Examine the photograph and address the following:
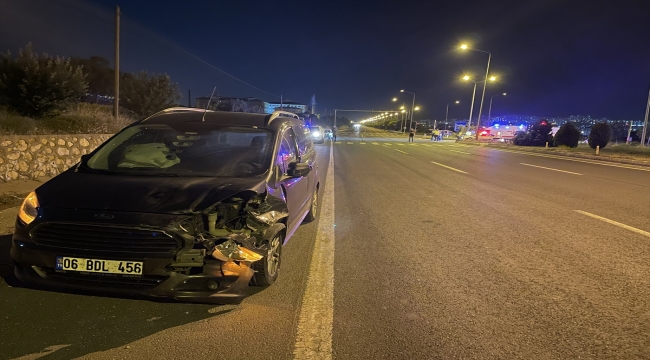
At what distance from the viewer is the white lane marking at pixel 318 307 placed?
2937 millimetres

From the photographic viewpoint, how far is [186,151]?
4.95 meters

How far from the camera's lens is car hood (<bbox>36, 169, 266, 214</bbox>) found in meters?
3.32

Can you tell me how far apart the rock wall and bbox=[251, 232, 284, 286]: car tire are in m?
7.16

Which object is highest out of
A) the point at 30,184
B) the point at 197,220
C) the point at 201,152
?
the point at 201,152

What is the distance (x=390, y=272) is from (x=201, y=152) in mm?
2517

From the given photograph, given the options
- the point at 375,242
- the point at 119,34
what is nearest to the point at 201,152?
the point at 375,242

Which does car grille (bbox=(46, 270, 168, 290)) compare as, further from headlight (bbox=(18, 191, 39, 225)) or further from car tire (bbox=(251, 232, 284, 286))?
car tire (bbox=(251, 232, 284, 286))

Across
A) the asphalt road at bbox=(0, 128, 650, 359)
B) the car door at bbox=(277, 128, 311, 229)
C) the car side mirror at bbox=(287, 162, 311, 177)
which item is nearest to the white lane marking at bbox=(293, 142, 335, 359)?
the asphalt road at bbox=(0, 128, 650, 359)

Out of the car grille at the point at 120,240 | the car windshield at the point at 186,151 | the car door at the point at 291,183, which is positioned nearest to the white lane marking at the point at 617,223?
the car door at the point at 291,183

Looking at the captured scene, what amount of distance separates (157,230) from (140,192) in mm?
551

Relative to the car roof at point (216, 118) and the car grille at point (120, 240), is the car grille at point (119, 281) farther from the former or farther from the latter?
the car roof at point (216, 118)

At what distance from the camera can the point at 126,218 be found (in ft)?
10.4

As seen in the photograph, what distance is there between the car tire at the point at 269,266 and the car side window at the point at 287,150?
93 cm

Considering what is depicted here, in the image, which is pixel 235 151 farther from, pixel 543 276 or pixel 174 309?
pixel 543 276
